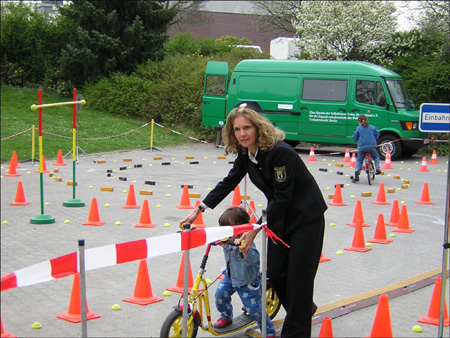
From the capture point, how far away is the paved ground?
571 cm

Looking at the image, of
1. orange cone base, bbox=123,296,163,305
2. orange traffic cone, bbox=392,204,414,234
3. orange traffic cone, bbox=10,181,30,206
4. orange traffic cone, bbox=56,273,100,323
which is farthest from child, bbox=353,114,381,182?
orange traffic cone, bbox=56,273,100,323

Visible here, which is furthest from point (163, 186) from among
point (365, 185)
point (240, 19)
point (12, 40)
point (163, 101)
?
point (240, 19)

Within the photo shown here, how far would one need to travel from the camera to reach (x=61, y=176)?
15.0 meters

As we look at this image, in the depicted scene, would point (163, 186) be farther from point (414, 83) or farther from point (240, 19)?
point (240, 19)

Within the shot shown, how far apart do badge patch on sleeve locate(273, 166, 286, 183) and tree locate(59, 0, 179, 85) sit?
2340 centimetres

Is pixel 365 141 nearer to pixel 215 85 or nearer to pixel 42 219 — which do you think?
pixel 42 219

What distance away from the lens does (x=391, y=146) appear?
66.6 ft

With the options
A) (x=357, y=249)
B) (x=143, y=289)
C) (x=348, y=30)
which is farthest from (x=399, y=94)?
(x=143, y=289)

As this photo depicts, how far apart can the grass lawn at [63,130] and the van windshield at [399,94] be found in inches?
308

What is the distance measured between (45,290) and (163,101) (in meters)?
20.6

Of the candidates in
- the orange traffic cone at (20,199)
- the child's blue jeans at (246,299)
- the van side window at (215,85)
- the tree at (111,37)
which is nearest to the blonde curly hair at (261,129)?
the child's blue jeans at (246,299)

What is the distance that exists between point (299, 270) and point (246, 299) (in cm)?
61

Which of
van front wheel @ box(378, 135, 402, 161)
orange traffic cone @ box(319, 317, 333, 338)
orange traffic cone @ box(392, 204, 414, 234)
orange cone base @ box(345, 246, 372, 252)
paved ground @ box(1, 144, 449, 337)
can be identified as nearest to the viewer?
orange traffic cone @ box(319, 317, 333, 338)

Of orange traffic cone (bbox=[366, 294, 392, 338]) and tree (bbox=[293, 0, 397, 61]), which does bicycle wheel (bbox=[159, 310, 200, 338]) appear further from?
tree (bbox=[293, 0, 397, 61])
